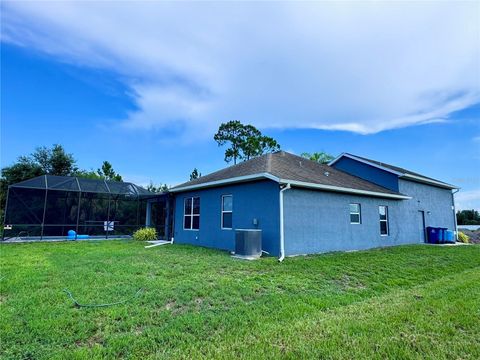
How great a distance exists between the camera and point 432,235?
1611 cm

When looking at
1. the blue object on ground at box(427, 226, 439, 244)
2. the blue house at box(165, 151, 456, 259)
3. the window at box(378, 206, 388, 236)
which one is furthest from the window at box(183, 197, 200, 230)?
the blue object on ground at box(427, 226, 439, 244)

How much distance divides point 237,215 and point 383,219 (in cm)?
761

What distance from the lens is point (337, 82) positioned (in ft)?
37.1

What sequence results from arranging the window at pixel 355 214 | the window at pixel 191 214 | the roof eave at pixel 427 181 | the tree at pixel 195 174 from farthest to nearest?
1. the tree at pixel 195 174
2. the roof eave at pixel 427 181
3. the window at pixel 191 214
4. the window at pixel 355 214

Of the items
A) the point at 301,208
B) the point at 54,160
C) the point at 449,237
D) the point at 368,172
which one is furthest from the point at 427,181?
the point at 54,160

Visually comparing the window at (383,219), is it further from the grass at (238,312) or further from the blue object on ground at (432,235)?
the grass at (238,312)

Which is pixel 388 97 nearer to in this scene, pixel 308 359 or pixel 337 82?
pixel 337 82

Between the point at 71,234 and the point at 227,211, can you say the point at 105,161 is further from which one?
the point at 227,211

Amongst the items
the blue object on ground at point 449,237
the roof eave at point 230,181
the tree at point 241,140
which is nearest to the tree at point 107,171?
the tree at point 241,140

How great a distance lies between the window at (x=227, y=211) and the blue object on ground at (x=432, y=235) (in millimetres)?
12362

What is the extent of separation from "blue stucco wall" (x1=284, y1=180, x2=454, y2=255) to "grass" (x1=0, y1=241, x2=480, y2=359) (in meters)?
2.48

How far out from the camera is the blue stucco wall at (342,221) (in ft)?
31.5

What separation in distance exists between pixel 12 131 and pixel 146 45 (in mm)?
12917

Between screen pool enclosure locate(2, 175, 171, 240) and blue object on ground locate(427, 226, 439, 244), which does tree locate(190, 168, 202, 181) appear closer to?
screen pool enclosure locate(2, 175, 171, 240)
